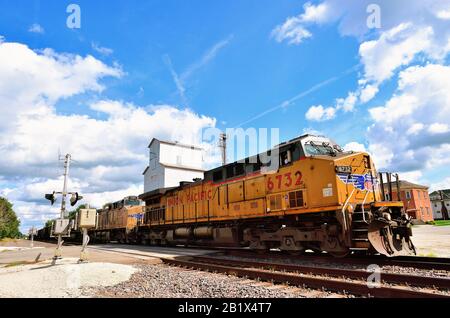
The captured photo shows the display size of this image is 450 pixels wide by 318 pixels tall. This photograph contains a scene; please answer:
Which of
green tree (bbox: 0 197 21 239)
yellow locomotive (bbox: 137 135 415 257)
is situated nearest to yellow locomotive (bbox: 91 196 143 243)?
yellow locomotive (bbox: 137 135 415 257)

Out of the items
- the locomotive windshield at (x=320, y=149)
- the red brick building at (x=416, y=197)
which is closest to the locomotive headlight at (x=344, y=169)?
the locomotive windshield at (x=320, y=149)

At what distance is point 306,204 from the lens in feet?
34.1

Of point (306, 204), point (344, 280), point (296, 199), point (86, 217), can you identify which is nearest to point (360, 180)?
point (306, 204)

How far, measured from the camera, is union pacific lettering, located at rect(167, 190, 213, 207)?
1604cm

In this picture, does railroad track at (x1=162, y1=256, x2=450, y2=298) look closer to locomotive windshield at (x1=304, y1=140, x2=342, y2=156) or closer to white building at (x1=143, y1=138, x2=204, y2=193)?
locomotive windshield at (x1=304, y1=140, x2=342, y2=156)

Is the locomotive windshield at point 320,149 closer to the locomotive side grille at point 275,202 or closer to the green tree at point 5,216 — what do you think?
the locomotive side grille at point 275,202

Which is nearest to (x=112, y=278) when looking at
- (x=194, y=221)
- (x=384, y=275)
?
(x=384, y=275)

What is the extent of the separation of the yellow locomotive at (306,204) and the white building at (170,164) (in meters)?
26.9

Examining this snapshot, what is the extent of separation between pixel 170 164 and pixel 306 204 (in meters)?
34.3

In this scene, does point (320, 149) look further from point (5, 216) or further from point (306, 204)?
point (5, 216)

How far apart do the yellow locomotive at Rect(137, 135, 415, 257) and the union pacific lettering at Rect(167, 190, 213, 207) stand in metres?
0.15
